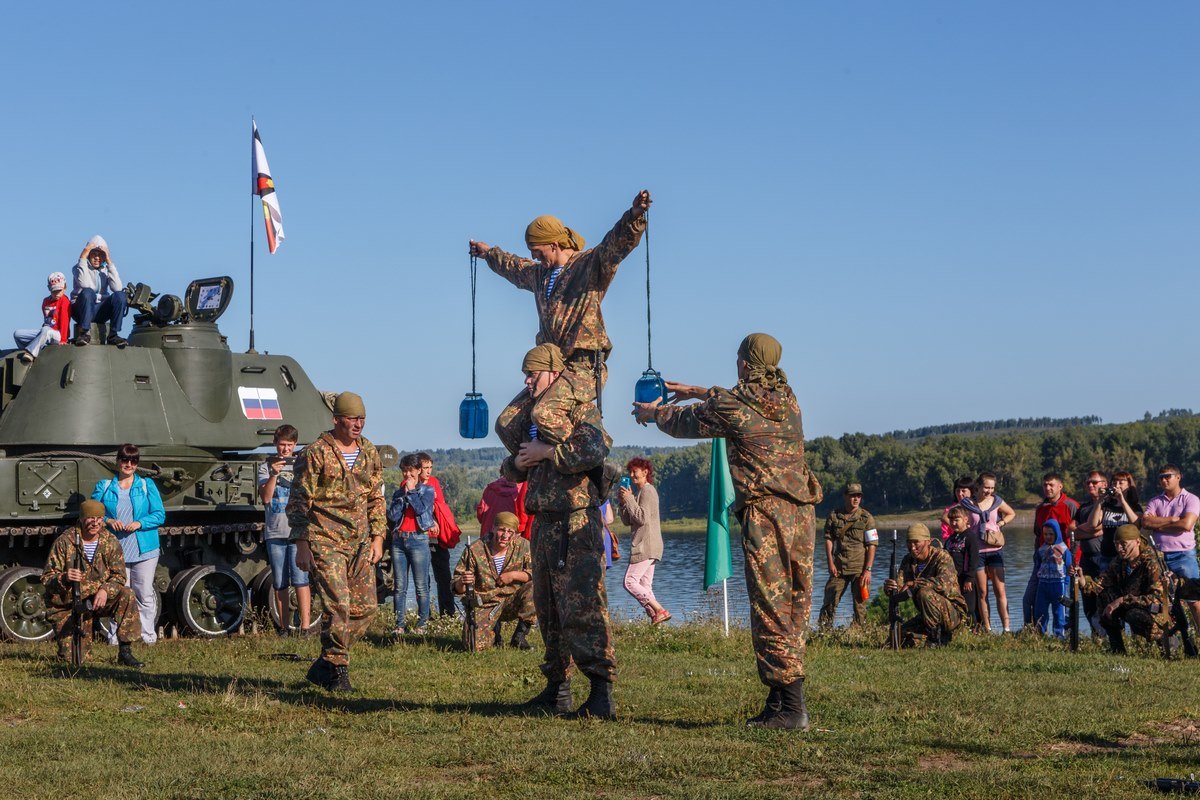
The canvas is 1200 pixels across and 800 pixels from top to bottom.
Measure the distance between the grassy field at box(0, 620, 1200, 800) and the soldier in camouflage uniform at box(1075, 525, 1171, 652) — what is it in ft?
1.09

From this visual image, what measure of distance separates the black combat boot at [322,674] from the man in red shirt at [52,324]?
23.5 ft

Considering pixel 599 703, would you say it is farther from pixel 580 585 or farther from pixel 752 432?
pixel 752 432

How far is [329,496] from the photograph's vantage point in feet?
33.9

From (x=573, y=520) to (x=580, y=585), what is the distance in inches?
14.8

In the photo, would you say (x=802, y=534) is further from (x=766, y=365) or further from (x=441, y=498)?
(x=441, y=498)

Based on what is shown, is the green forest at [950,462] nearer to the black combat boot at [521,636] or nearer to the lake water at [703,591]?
the lake water at [703,591]

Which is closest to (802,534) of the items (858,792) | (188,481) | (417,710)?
(858,792)

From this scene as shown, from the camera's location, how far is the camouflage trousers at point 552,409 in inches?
345

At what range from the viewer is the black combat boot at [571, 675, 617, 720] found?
29.8 ft

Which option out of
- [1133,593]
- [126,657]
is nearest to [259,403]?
[126,657]

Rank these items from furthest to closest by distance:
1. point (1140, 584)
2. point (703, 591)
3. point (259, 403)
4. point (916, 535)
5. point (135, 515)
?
point (703, 591) → point (259, 403) → point (916, 535) → point (135, 515) → point (1140, 584)

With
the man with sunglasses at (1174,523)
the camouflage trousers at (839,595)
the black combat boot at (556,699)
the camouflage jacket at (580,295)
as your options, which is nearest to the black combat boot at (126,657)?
the black combat boot at (556,699)

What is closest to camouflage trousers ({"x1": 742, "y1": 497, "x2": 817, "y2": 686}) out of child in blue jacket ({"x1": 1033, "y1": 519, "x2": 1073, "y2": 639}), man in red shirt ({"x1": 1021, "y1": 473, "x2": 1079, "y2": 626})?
child in blue jacket ({"x1": 1033, "y1": 519, "x2": 1073, "y2": 639})

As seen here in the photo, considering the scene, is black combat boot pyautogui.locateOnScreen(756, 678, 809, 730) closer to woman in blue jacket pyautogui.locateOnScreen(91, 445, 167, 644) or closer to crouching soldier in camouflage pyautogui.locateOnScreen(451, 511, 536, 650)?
crouching soldier in camouflage pyautogui.locateOnScreen(451, 511, 536, 650)
